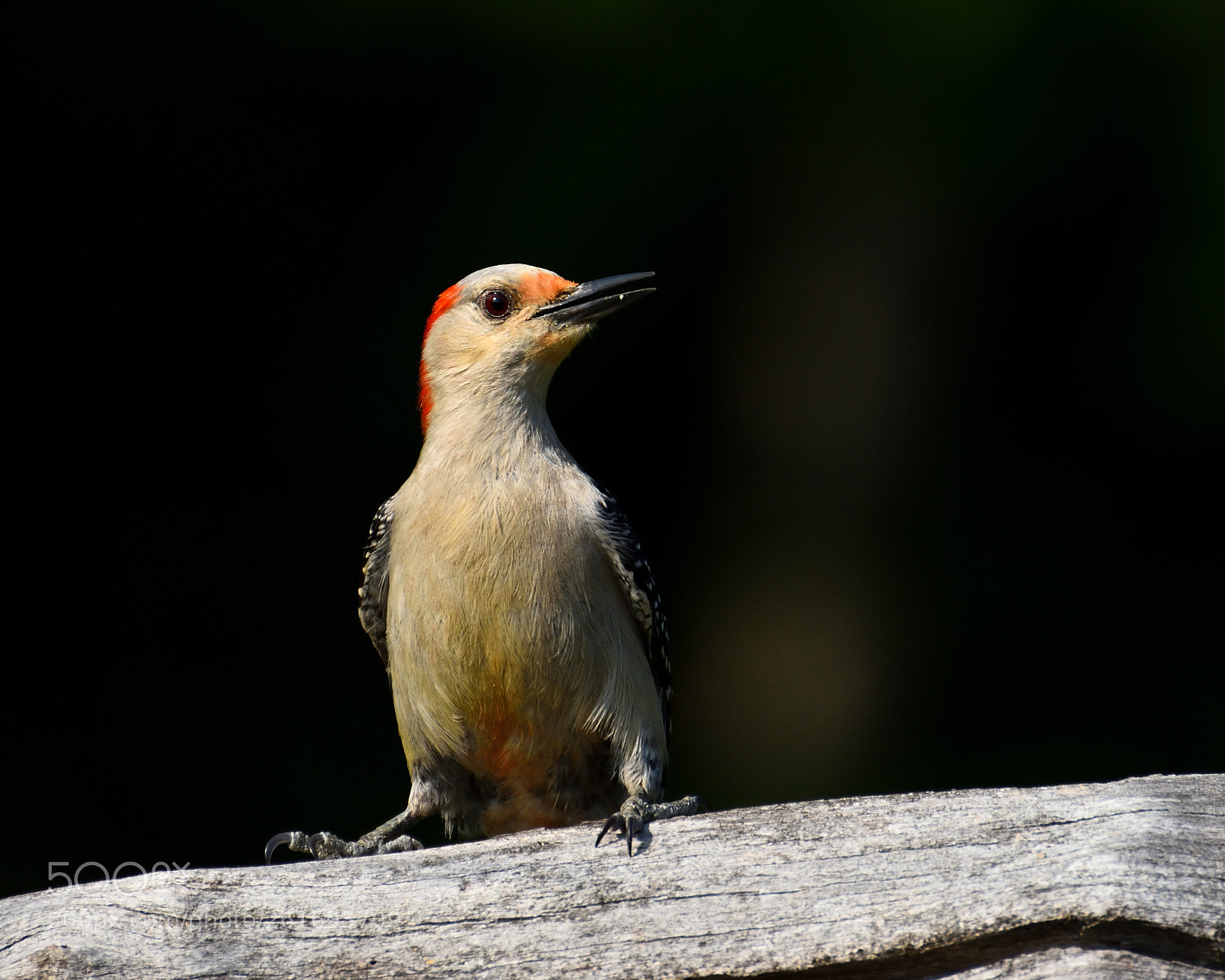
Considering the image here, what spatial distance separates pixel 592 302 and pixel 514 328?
1.09ft

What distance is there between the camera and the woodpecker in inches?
157

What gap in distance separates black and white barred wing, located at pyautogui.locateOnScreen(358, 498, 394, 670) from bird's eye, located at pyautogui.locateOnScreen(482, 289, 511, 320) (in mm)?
835

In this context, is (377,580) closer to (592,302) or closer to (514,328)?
(514,328)

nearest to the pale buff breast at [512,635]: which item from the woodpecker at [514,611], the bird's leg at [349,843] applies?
the woodpecker at [514,611]

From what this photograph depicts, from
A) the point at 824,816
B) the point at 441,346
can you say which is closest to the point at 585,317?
the point at 441,346

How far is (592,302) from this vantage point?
14.8 feet

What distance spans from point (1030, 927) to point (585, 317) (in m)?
2.66

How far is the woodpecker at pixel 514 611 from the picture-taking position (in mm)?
3980

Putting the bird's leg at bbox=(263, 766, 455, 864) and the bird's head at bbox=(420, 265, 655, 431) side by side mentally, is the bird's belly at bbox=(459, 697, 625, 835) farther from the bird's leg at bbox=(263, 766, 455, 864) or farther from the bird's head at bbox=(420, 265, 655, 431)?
the bird's head at bbox=(420, 265, 655, 431)

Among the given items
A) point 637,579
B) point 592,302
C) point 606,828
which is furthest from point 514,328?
point 606,828

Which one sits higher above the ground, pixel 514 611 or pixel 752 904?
pixel 514 611

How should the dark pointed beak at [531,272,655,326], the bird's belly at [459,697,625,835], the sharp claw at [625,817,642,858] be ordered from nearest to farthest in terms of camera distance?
the sharp claw at [625,817,642,858], the bird's belly at [459,697,625,835], the dark pointed beak at [531,272,655,326]

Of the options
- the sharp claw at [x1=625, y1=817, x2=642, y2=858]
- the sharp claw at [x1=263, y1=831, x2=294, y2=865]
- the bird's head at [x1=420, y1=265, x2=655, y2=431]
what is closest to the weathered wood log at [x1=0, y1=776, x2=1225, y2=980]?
the sharp claw at [x1=625, y1=817, x2=642, y2=858]

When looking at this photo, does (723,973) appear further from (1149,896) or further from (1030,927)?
(1149,896)
